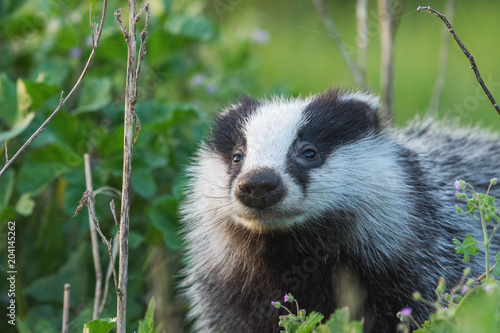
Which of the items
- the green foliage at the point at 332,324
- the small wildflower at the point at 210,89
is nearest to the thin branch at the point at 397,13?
the small wildflower at the point at 210,89

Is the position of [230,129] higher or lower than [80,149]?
higher

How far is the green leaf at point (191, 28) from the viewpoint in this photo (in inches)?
192

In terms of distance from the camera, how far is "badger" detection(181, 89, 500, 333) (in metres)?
3.07

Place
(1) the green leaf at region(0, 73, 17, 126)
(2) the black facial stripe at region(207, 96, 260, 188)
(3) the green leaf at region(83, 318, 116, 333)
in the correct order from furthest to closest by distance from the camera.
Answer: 1. (1) the green leaf at region(0, 73, 17, 126)
2. (2) the black facial stripe at region(207, 96, 260, 188)
3. (3) the green leaf at region(83, 318, 116, 333)

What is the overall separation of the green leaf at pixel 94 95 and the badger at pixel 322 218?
3.50 feet

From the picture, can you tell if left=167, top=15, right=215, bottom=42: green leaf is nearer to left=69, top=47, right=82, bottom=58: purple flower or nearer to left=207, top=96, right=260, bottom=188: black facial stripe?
left=69, top=47, right=82, bottom=58: purple flower

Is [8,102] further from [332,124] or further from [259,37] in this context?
[259,37]

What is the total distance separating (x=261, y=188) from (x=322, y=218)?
42 cm

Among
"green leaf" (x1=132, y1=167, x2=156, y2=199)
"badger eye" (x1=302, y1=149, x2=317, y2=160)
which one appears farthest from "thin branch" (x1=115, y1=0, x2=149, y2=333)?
"green leaf" (x1=132, y1=167, x2=156, y2=199)

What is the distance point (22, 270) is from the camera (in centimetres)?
434

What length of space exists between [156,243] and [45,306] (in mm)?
788

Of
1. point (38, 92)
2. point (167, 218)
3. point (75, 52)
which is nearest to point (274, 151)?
point (167, 218)

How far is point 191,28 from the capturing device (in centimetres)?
487

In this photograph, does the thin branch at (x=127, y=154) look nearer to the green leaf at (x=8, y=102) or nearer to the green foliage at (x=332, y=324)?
the green foliage at (x=332, y=324)
